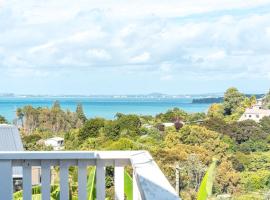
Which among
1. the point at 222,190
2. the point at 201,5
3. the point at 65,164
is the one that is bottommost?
the point at 222,190

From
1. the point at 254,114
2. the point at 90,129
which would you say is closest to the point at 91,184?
the point at 90,129

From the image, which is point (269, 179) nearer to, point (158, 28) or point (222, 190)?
point (222, 190)

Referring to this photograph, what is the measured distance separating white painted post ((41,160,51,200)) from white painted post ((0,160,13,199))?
0.12m

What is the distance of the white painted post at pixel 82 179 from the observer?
6.94 feet

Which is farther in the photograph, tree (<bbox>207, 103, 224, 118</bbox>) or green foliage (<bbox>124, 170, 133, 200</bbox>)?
tree (<bbox>207, 103, 224, 118</bbox>)

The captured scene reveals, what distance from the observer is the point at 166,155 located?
931 inches

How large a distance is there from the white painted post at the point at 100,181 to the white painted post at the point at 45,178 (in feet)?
0.66

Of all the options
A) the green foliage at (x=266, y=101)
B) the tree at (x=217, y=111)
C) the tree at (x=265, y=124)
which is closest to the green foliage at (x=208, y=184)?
the tree at (x=265, y=124)

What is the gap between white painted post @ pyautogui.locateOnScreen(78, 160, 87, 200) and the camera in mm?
2115

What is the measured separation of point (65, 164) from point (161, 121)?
43.4 metres

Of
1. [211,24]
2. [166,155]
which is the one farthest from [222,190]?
[211,24]

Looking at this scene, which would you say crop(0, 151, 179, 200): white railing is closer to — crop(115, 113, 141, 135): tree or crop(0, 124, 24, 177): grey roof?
crop(0, 124, 24, 177): grey roof

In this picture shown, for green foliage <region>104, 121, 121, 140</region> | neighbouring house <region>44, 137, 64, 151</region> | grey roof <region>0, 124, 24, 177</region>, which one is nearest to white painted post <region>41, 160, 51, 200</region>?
grey roof <region>0, 124, 24, 177</region>

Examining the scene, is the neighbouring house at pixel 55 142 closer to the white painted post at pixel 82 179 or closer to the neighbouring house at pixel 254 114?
the neighbouring house at pixel 254 114
